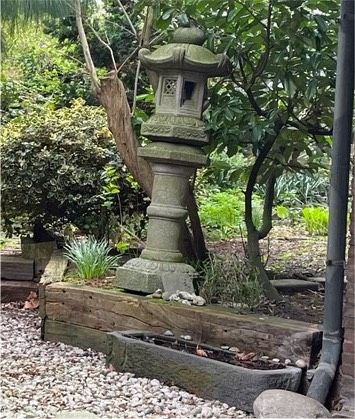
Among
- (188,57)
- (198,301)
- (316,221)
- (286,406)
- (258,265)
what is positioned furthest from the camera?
(316,221)

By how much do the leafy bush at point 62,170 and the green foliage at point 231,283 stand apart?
6.07ft

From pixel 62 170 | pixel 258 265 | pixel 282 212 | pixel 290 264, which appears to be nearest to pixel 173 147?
pixel 258 265

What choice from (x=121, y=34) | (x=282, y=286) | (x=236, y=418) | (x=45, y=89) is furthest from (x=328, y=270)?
(x=45, y=89)

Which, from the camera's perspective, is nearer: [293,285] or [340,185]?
[340,185]

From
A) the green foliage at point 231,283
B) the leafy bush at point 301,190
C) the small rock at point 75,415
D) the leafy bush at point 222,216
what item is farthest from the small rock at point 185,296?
the leafy bush at point 301,190

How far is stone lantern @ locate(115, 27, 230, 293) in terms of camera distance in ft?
14.1

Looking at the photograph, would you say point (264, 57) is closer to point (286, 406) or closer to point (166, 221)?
point (166, 221)

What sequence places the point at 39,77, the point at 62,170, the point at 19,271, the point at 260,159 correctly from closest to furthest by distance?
the point at 260,159 < the point at 62,170 < the point at 19,271 < the point at 39,77

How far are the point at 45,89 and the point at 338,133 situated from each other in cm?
815

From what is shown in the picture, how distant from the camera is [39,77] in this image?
1114 cm

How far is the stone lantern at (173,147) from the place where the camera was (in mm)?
4285

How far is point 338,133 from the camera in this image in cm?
330

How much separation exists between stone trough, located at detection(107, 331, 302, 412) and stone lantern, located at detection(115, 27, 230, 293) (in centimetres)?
52

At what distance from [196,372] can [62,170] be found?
9.99 feet
